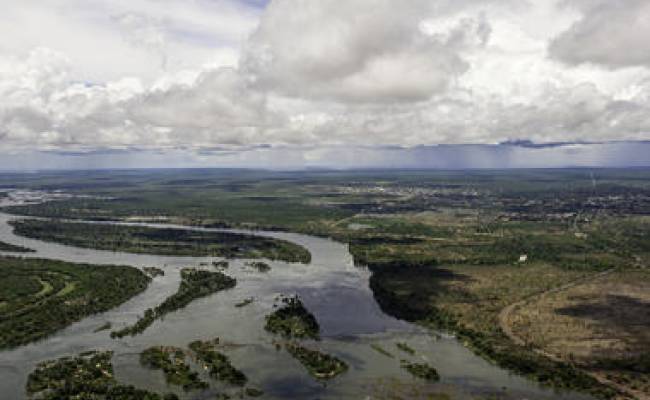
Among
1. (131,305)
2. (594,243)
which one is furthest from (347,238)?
(131,305)

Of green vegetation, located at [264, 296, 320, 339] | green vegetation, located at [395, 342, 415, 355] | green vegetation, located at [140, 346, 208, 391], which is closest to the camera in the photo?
green vegetation, located at [140, 346, 208, 391]

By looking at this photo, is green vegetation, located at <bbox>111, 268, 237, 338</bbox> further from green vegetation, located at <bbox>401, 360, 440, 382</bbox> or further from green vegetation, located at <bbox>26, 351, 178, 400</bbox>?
green vegetation, located at <bbox>401, 360, 440, 382</bbox>

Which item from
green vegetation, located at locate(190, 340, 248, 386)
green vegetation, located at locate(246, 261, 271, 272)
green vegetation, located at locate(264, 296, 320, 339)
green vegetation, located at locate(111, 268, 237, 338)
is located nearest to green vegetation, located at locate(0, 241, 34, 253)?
green vegetation, located at locate(111, 268, 237, 338)

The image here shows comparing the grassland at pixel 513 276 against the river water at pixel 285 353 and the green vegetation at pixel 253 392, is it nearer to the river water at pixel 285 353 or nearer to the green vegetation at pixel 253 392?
the river water at pixel 285 353

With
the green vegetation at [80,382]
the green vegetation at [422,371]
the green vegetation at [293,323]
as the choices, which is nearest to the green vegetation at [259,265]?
the green vegetation at [293,323]

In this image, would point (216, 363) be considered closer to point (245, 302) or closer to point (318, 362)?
point (318, 362)
